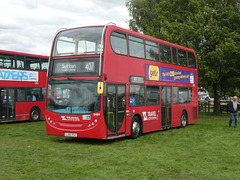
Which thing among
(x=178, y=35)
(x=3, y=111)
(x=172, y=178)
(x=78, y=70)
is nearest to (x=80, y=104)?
(x=78, y=70)

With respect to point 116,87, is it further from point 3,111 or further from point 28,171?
point 3,111

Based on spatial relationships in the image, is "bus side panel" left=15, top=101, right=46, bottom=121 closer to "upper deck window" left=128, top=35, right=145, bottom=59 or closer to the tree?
"upper deck window" left=128, top=35, right=145, bottom=59

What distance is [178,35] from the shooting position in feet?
92.9

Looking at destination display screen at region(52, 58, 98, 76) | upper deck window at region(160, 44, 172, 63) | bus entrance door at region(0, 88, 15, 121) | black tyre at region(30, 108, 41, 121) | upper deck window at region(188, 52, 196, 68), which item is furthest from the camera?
black tyre at region(30, 108, 41, 121)

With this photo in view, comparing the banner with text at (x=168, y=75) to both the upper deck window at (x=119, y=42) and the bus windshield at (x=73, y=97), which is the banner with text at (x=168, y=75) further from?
the bus windshield at (x=73, y=97)

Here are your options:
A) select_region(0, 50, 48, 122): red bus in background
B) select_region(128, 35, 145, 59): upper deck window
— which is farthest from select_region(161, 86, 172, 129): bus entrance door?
select_region(0, 50, 48, 122): red bus in background

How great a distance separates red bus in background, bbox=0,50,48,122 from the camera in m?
20.2

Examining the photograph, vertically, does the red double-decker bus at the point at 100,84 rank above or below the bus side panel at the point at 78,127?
above

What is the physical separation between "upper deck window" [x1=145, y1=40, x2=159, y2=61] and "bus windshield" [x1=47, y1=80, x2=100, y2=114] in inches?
158

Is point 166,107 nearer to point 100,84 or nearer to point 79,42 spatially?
point 100,84

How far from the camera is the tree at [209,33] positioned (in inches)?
1067

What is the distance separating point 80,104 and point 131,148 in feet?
7.63

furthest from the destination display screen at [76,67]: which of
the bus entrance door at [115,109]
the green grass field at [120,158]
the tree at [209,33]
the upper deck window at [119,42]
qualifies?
the tree at [209,33]

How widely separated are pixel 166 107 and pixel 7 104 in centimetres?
926
